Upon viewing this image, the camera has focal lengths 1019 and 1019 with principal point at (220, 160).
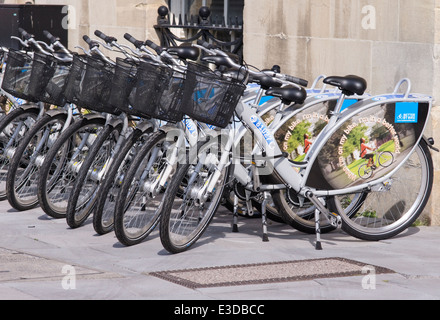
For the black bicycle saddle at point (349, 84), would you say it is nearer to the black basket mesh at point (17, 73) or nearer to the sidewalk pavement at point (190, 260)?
the sidewalk pavement at point (190, 260)

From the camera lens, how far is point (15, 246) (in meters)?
7.16

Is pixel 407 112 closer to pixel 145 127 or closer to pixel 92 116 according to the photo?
pixel 145 127

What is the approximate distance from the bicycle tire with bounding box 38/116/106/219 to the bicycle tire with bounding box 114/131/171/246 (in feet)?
3.24

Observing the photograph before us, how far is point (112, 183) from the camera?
23.6 ft

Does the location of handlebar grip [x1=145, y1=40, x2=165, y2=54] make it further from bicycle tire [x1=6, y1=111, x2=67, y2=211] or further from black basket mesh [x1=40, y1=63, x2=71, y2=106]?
bicycle tire [x1=6, y1=111, x2=67, y2=211]

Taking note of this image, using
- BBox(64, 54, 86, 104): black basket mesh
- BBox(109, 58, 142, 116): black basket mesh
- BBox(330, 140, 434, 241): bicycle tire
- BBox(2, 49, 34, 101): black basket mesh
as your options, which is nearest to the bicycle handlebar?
BBox(109, 58, 142, 116): black basket mesh

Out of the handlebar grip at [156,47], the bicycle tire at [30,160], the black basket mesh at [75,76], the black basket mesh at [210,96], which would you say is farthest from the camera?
the bicycle tire at [30,160]

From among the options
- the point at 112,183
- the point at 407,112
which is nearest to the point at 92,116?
the point at 112,183

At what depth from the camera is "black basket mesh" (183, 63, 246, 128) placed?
6668 mm

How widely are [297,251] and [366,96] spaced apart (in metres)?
1.35

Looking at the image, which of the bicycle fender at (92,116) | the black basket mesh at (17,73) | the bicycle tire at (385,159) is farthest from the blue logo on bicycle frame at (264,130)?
the black basket mesh at (17,73)

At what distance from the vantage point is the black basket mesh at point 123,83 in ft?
24.1

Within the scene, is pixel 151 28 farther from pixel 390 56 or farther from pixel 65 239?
pixel 65 239

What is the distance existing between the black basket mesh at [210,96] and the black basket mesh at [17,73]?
2.54 metres
